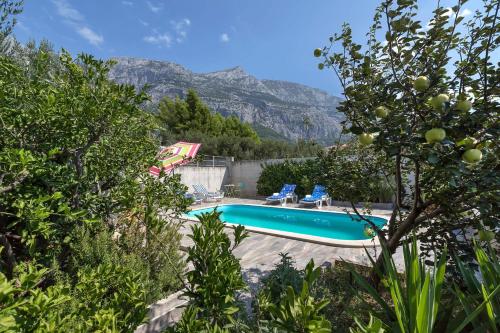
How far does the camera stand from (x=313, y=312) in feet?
3.48

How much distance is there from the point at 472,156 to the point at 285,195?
42.8ft

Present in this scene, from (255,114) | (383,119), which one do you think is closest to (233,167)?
(383,119)

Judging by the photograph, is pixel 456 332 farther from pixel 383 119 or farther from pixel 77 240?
pixel 77 240

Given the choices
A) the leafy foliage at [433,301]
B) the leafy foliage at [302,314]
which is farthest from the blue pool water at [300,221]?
the leafy foliage at [302,314]

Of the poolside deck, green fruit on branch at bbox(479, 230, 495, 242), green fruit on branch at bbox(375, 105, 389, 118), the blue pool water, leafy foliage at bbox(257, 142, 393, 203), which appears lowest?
the blue pool water

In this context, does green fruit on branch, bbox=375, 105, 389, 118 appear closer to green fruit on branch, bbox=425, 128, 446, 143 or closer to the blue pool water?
green fruit on branch, bbox=425, 128, 446, 143

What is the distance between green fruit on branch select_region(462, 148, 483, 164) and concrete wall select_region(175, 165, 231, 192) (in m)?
15.7

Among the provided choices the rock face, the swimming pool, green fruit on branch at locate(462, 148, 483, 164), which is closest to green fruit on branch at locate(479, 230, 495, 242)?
green fruit on branch at locate(462, 148, 483, 164)

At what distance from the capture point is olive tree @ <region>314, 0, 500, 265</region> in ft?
4.69

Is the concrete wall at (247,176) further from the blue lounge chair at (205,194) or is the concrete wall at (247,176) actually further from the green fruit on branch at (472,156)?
the green fruit on branch at (472,156)

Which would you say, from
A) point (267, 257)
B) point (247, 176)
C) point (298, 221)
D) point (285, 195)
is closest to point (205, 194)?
point (247, 176)

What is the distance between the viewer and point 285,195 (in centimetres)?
1418

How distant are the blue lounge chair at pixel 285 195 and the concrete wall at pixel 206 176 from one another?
5.64 m

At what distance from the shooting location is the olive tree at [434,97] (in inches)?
56.3
